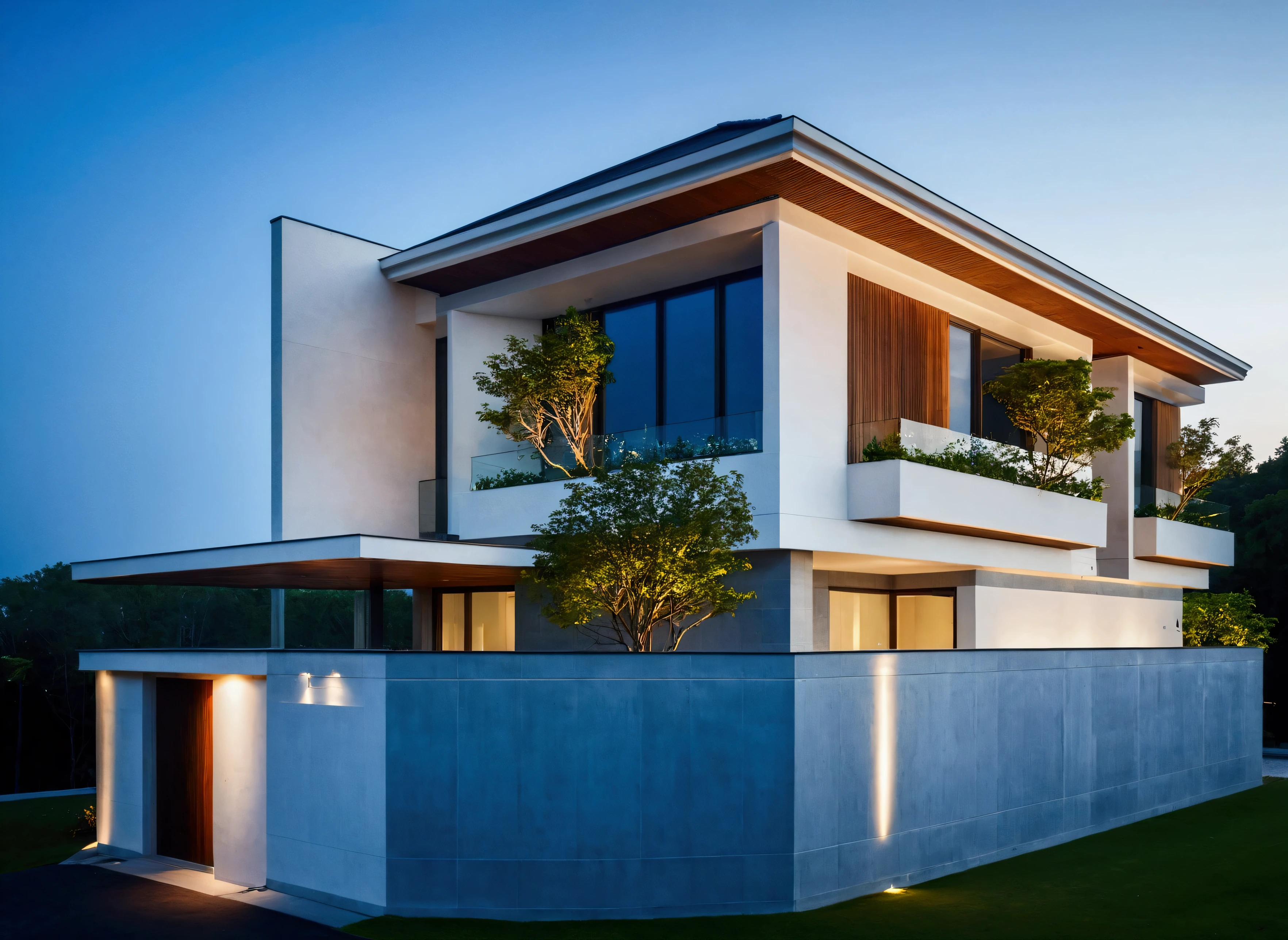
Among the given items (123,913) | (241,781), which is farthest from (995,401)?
(123,913)

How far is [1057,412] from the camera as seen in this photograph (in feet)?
64.3

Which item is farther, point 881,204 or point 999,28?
point 999,28

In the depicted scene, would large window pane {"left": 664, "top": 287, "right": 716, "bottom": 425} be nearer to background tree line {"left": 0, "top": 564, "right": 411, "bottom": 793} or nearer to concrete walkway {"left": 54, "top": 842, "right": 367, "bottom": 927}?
concrete walkway {"left": 54, "top": 842, "right": 367, "bottom": 927}

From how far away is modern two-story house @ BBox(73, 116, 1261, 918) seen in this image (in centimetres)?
1076

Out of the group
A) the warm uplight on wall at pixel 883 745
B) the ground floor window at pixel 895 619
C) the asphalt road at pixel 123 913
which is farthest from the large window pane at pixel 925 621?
the asphalt road at pixel 123 913

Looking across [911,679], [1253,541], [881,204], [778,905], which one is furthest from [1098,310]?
[1253,541]

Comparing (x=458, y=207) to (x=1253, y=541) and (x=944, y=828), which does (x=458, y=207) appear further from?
(x=944, y=828)

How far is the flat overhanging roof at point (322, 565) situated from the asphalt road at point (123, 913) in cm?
450

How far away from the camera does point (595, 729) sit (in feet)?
35.3

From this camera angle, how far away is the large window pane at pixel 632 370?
1856 cm

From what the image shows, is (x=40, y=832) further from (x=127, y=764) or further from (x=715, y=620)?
(x=715, y=620)

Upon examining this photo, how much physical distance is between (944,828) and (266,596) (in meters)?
45.4

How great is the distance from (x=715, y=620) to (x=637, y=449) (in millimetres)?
3026

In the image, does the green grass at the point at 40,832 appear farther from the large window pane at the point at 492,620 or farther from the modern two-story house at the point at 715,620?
the large window pane at the point at 492,620
